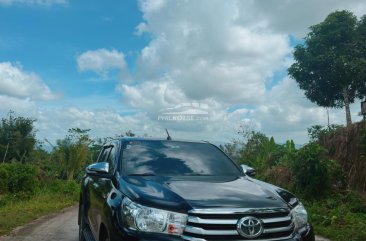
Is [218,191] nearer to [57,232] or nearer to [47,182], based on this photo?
[57,232]

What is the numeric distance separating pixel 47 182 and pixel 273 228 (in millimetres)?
19606

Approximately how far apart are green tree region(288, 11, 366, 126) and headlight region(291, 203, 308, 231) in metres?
25.2

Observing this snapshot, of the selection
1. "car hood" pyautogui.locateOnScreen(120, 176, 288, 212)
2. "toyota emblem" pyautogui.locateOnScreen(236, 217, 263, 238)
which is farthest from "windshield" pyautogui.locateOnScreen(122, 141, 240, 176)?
"toyota emblem" pyautogui.locateOnScreen(236, 217, 263, 238)

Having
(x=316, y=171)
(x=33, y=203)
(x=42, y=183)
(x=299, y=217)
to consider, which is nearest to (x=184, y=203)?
Result: (x=299, y=217)

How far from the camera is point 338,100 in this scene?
3045cm

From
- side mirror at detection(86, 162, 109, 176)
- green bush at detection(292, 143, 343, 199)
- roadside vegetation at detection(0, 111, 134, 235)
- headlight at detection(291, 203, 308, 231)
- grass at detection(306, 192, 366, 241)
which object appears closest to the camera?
headlight at detection(291, 203, 308, 231)

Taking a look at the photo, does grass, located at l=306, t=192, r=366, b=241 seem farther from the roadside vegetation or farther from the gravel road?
the roadside vegetation

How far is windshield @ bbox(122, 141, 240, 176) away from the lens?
4.99 m

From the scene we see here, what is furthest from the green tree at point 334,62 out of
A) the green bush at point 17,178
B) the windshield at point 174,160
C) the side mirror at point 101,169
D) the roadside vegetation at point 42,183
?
the side mirror at point 101,169

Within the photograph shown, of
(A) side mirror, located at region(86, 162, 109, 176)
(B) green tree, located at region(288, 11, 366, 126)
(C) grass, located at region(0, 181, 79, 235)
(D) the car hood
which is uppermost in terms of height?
(B) green tree, located at region(288, 11, 366, 126)

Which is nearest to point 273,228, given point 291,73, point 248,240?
point 248,240

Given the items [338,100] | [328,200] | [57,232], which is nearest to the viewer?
[57,232]

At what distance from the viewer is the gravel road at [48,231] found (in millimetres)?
8617

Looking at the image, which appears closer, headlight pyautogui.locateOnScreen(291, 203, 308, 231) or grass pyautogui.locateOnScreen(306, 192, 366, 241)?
headlight pyautogui.locateOnScreen(291, 203, 308, 231)
